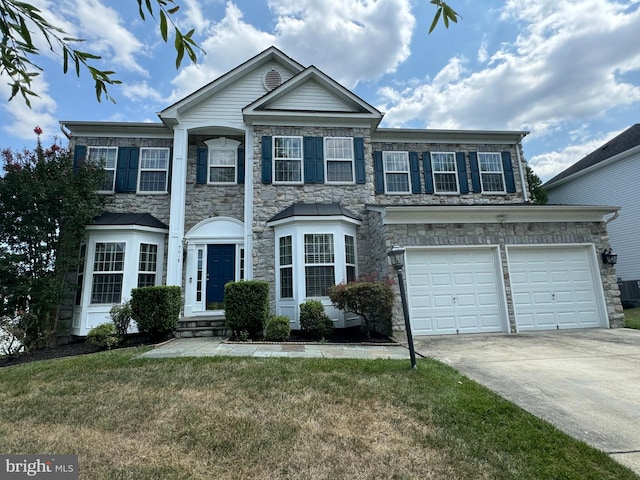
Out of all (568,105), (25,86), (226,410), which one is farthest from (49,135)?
(568,105)

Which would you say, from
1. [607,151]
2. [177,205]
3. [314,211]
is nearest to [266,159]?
[314,211]

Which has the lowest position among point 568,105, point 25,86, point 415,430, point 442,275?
point 415,430

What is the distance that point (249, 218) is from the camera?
9.98 metres

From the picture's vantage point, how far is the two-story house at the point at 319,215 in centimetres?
855

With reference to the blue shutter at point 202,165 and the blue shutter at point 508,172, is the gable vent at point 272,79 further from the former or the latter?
the blue shutter at point 508,172

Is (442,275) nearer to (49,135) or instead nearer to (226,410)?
(226,410)

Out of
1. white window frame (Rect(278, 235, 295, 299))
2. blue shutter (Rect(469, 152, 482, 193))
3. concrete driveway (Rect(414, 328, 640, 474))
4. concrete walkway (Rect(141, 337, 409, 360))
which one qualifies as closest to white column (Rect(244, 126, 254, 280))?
white window frame (Rect(278, 235, 295, 299))

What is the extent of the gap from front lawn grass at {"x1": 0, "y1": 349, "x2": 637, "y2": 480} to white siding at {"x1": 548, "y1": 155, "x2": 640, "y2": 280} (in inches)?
583

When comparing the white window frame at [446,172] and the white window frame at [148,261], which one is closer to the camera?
the white window frame at [148,261]

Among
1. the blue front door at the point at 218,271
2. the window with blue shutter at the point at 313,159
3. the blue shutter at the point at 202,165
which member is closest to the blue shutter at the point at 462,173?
the window with blue shutter at the point at 313,159

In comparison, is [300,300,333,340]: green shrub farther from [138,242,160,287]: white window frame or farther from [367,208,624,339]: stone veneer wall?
[138,242,160,287]: white window frame

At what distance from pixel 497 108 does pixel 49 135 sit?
16.0m

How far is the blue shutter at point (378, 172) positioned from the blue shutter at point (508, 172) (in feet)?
15.2
